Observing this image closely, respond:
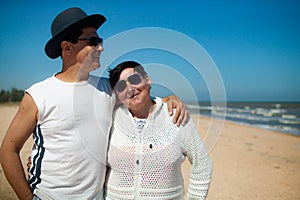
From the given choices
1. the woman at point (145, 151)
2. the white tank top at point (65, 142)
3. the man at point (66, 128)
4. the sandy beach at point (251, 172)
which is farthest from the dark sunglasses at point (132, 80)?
the sandy beach at point (251, 172)

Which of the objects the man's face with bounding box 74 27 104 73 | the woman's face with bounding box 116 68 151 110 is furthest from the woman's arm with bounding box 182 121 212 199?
the man's face with bounding box 74 27 104 73

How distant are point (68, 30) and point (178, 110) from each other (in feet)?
3.17

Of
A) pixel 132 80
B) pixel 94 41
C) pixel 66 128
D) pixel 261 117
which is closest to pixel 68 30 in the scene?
pixel 94 41

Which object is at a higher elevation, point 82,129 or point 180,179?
point 82,129

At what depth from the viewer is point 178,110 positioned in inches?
84.2

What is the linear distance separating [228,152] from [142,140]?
7.46 metres

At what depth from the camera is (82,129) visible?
77.8 inches

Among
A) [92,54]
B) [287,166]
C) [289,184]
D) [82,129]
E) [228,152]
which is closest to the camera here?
[82,129]

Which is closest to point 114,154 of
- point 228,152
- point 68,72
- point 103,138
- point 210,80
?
point 103,138

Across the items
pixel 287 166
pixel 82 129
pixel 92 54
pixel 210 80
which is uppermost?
pixel 92 54

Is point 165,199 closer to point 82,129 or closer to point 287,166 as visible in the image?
point 82,129

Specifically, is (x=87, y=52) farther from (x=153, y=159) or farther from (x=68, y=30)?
(x=153, y=159)

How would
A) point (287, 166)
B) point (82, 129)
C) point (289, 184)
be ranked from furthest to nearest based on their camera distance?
1. point (287, 166)
2. point (289, 184)
3. point (82, 129)

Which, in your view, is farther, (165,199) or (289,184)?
(289,184)
